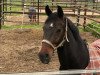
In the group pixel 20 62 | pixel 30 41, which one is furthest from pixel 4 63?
pixel 30 41

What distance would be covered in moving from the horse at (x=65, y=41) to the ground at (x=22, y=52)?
2.77 m

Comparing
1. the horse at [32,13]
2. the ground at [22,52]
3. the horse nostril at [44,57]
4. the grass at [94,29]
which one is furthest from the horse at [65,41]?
Answer: the horse at [32,13]

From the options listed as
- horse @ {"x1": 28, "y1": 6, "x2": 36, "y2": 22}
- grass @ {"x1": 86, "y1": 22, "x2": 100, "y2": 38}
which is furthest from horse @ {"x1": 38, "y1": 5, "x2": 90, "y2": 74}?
horse @ {"x1": 28, "y1": 6, "x2": 36, "y2": 22}

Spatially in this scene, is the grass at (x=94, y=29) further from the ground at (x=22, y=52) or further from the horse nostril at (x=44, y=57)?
the horse nostril at (x=44, y=57)

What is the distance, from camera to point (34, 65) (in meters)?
6.59

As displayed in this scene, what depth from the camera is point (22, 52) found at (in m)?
7.80

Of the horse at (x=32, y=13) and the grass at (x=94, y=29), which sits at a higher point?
the horse at (x=32, y=13)

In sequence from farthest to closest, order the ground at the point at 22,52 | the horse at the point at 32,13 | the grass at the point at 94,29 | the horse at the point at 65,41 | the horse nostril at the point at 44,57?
1. the horse at the point at 32,13
2. the grass at the point at 94,29
3. the ground at the point at 22,52
4. the horse at the point at 65,41
5. the horse nostril at the point at 44,57

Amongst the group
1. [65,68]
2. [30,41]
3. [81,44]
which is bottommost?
[30,41]

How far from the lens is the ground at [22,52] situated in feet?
21.2

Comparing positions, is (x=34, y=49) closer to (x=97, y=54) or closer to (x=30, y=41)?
(x=30, y=41)

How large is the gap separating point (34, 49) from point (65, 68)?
446 cm

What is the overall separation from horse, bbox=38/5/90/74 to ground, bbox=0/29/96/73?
2767 millimetres

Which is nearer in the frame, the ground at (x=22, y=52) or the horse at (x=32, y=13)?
the ground at (x=22, y=52)
